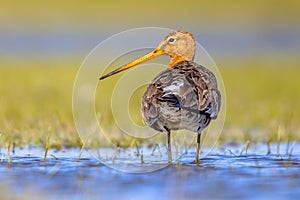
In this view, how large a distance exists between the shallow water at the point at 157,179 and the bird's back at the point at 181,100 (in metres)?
0.40

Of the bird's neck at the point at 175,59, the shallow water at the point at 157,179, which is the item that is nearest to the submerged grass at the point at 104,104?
the shallow water at the point at 157,179

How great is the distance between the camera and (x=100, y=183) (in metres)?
6.39

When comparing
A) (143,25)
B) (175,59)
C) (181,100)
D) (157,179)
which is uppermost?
(143,25)

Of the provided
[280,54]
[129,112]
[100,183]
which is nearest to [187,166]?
[100,183]

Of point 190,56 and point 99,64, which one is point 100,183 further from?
point 99,64

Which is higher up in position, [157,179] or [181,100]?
[181,100]

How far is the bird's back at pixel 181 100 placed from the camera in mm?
6961

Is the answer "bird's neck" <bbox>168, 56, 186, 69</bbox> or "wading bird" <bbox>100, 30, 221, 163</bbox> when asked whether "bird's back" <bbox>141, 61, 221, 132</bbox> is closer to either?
"wading bird" <bbox>100, 30, 221, 163</bbox>

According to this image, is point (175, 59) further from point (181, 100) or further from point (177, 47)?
point (181, 100)

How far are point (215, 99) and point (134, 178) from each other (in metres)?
1.20

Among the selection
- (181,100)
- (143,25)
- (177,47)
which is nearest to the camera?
(181,100)

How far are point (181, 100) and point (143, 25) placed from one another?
68.9 ft

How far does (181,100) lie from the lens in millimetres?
6898

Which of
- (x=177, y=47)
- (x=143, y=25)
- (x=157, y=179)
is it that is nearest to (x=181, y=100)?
(x=157, y=179)
